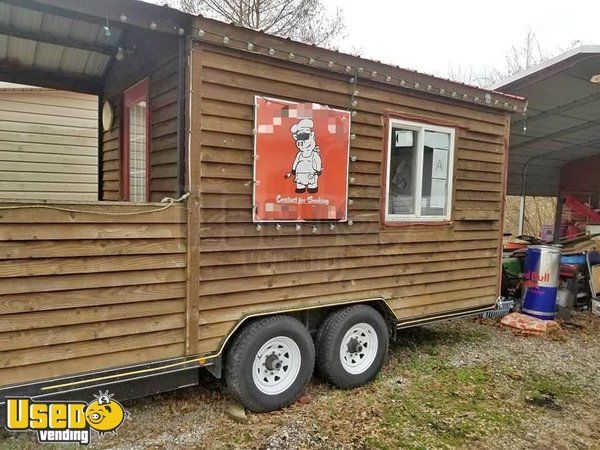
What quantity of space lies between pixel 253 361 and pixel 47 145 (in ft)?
16.0

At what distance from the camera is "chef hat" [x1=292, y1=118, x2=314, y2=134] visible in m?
3.76

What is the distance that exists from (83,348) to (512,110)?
16.4ft

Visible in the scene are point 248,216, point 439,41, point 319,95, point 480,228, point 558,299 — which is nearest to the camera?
point 248,216

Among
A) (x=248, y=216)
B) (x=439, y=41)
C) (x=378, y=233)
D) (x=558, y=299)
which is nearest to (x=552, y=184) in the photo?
(x=558, y=299)

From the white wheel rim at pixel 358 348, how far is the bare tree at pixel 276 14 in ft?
25.2

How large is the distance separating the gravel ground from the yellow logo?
0.13m

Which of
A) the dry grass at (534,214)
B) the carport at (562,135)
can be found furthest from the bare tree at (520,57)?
the carport at (562,135)

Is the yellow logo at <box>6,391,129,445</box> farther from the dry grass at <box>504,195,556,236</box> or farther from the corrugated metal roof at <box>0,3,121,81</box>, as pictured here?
the dry grass at <box>504,195,556,236</box>

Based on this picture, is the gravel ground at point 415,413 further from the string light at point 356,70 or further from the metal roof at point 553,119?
the metal roof at point 553,119

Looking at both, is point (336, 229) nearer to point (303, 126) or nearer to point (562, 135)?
point (303, 126)

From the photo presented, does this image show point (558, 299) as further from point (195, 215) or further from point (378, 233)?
point (195, 215)

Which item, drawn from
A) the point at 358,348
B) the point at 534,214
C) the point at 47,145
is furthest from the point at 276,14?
the point at 534,214

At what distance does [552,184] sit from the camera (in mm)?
12656

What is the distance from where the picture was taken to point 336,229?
4.08 meters
